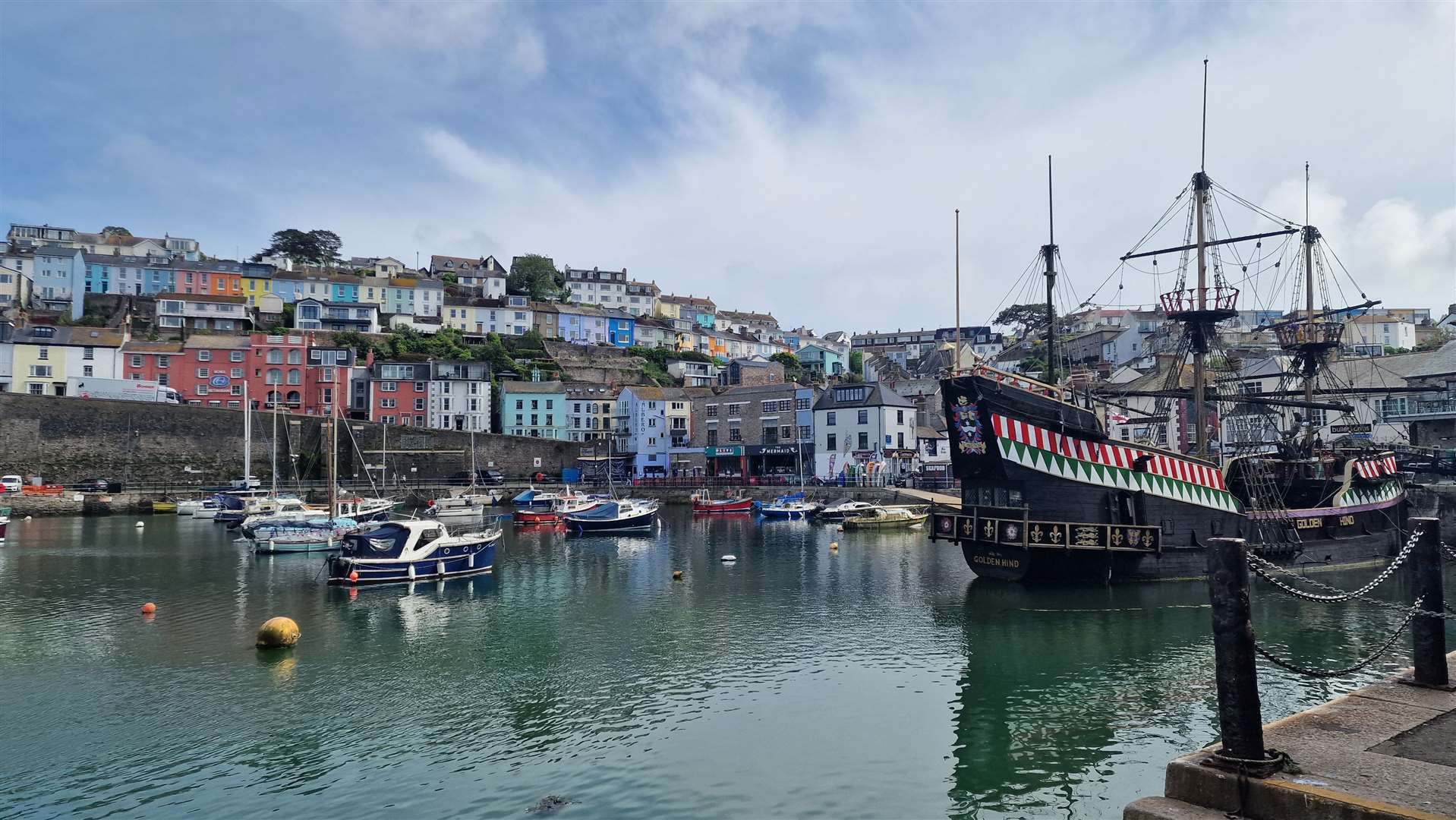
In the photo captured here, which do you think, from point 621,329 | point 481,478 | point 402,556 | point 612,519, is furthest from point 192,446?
point 621,329

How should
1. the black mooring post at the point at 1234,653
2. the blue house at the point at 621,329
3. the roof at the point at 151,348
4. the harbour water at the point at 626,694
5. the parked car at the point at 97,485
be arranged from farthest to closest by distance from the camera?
the blue house at the point at 621,329 → the roof at the point at 151,348 → the parked car at the point at 97,485 → the harbour water at the point at 626,694 → the black mooring post at the point at 1234,653

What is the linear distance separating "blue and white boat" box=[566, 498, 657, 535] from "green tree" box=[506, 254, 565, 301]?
250 feet

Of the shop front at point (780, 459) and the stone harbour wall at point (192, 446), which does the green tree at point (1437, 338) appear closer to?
the shop front at point (780, 459)

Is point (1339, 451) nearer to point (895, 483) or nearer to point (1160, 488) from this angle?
point (1160, 488)

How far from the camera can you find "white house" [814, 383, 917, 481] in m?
70.9

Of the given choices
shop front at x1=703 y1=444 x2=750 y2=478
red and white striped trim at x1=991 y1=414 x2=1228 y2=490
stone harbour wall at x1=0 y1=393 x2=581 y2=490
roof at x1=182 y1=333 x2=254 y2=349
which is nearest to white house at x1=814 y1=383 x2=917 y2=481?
shop front at x1=703 y1=444 x2=750 y2=478

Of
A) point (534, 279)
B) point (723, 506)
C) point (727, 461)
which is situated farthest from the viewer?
point (534, 279)

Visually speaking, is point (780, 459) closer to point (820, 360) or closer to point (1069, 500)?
point (820, 360)

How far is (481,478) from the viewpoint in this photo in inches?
3076

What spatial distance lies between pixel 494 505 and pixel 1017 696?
6060cm

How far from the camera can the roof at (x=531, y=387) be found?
88.9m

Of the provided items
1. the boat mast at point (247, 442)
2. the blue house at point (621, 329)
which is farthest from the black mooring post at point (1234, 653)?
the blue house at point (621, 329)

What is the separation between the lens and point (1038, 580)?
27516 mm

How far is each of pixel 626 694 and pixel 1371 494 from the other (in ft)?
108
